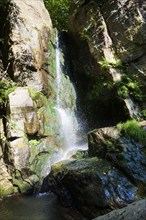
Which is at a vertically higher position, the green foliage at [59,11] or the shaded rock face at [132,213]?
the green foliage at [59,11]

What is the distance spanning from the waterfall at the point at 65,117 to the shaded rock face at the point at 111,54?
0.88 metres

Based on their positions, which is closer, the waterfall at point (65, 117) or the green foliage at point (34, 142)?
the green foliage at point (34, 142)

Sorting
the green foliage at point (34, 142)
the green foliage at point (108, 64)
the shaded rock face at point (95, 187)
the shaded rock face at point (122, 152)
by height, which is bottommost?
the shaded rock face at point (95, 187)

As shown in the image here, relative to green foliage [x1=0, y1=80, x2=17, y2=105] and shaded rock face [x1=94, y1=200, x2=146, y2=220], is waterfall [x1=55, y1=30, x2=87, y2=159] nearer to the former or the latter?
green foliage [x1=0, y1=80, x2=17, y2=105]

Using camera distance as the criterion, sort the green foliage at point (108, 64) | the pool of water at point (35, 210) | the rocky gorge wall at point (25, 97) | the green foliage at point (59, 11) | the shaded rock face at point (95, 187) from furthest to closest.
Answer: the green foliage at point (59, 11), the green foliage at point (108, 64), the rocky gorge wall at point (25, 97), the pool of water at point (35, 210), the shaded rock face at point (95, 187)

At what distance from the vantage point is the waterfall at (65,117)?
1210 cm

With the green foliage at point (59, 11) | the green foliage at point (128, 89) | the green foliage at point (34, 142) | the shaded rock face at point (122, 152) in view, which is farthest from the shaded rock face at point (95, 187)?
the green foliage at point (59, 11)

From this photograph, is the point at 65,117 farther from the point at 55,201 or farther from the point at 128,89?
the point at 55,201

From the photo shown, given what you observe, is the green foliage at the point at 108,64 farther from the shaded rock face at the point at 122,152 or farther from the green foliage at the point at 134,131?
the green foliage at the point at 134,131

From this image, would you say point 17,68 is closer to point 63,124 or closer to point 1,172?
point 63,124

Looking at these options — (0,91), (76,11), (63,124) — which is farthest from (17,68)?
(76,11)

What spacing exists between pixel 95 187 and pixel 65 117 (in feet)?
21.3

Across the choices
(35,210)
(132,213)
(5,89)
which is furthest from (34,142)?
(132,213)

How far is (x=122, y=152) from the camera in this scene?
285 inches
